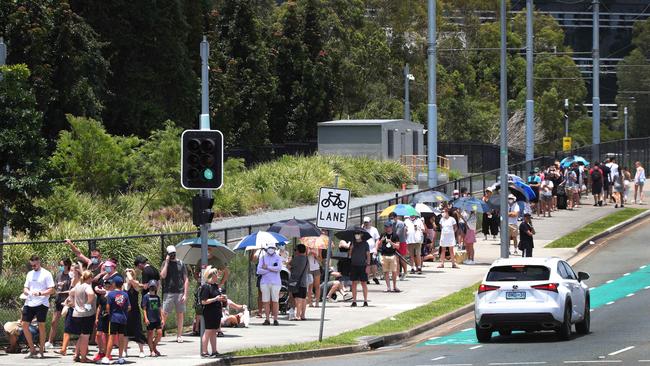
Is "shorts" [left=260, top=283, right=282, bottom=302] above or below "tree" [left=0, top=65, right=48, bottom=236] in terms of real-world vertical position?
below

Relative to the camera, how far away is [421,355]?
24031mm

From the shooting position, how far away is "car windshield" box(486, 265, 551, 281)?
82.8ft

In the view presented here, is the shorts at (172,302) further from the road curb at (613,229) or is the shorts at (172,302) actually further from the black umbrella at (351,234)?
the road curb at (613,229)

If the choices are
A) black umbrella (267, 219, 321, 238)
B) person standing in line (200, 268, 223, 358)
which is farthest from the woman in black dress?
black umbrella (267, 219, 321, 238)

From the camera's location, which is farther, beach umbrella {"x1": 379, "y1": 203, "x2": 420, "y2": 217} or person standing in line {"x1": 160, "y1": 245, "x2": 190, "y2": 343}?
beach umbrella {"x1": 379, "y1": 203, "x2": 420, "y2": 217}

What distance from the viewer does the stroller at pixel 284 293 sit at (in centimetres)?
3006

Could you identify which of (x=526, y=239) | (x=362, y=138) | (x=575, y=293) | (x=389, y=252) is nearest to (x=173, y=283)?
(x=575, y=293)

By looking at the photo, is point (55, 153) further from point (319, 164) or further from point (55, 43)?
point (319, 164)

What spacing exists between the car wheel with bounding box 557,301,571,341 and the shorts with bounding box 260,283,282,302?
6.26 meters

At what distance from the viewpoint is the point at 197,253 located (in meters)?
27.7

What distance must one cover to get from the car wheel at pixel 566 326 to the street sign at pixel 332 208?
4482 mm

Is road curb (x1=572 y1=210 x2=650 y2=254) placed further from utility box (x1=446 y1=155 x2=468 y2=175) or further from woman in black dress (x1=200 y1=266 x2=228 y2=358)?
utility box (x1=446 y1=155 x2=468 y2=175)

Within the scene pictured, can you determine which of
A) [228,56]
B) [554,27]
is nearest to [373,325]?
[228,56]

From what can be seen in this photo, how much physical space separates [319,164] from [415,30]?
40.0m
